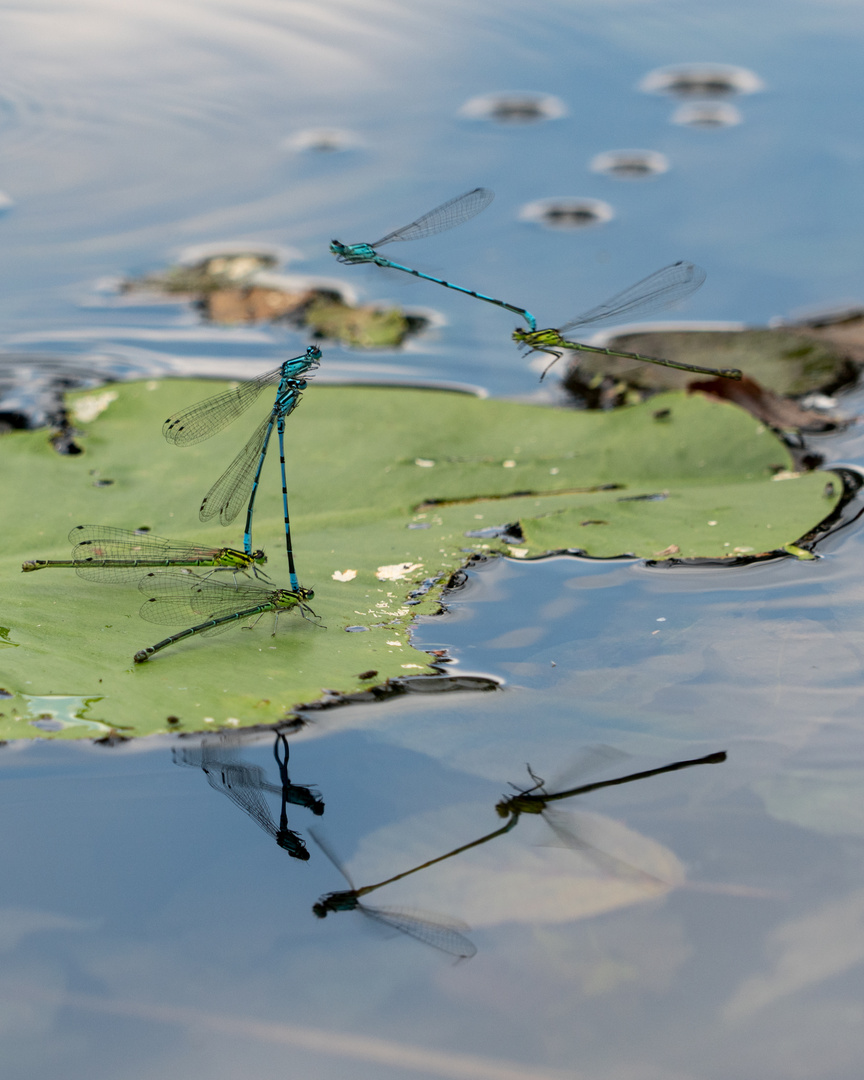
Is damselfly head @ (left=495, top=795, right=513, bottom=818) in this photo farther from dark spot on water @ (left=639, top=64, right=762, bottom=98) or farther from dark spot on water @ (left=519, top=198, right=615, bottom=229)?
Result: dark spot on water @ (left=639, top=64, right=762, bottom=98)

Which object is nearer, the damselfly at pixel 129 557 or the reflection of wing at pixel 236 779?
the reflection of wing at pixel 236 779

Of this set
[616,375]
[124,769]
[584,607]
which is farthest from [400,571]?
[616,375]

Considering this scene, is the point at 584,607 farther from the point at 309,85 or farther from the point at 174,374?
the point at 309,85

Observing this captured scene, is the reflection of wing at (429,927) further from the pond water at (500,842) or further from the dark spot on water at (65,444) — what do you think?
the dark spot on water at (65,444)

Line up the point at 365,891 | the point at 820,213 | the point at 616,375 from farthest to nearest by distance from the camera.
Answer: the point at 820,213
the point at 616,375
the point at 365,891

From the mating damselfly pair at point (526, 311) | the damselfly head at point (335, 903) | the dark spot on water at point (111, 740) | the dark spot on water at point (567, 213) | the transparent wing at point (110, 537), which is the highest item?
the dark spot on water at point (567, 213)

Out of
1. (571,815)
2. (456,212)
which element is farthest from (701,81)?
(571,815)

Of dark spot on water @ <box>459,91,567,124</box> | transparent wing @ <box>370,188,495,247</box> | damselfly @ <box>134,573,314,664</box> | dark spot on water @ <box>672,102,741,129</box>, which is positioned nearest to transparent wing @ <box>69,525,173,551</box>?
damselfly @ <box>134,573,314,664</box>

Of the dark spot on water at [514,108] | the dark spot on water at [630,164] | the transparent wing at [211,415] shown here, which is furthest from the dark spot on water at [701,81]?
the transparent wing at [211,415]
